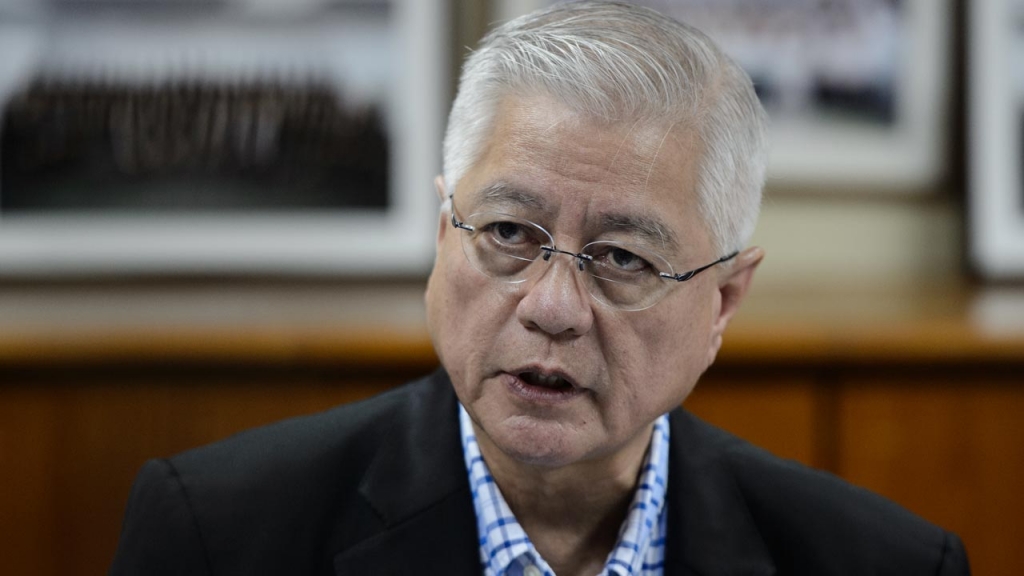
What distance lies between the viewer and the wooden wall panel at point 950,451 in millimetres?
2012

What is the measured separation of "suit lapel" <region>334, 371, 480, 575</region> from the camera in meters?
1.29

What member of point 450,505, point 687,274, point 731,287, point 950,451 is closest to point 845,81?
point 950,451

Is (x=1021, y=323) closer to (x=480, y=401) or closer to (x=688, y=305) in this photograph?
(x=688, y=305)

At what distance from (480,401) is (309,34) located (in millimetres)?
1534

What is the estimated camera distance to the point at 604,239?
1.20 metres

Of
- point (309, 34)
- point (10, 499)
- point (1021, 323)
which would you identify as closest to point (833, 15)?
point (1021, 323)

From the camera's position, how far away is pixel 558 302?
1177 mm

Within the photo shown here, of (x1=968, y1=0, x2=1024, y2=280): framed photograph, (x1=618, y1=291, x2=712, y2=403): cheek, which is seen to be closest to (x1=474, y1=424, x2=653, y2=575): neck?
(x1=618, y1=291, x2=712, y2=403): cheek

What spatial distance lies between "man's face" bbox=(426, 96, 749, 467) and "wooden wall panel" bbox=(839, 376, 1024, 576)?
0.92 meters

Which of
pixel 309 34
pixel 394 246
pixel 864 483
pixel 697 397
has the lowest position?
pixel 864 483

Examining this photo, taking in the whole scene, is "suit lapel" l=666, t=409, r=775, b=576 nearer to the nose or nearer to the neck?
the neck

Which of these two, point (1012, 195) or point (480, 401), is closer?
point (480, 401)

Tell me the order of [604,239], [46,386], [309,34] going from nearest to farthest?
[604,239], [46,386], [309,34]

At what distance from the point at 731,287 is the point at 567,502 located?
0.37m
